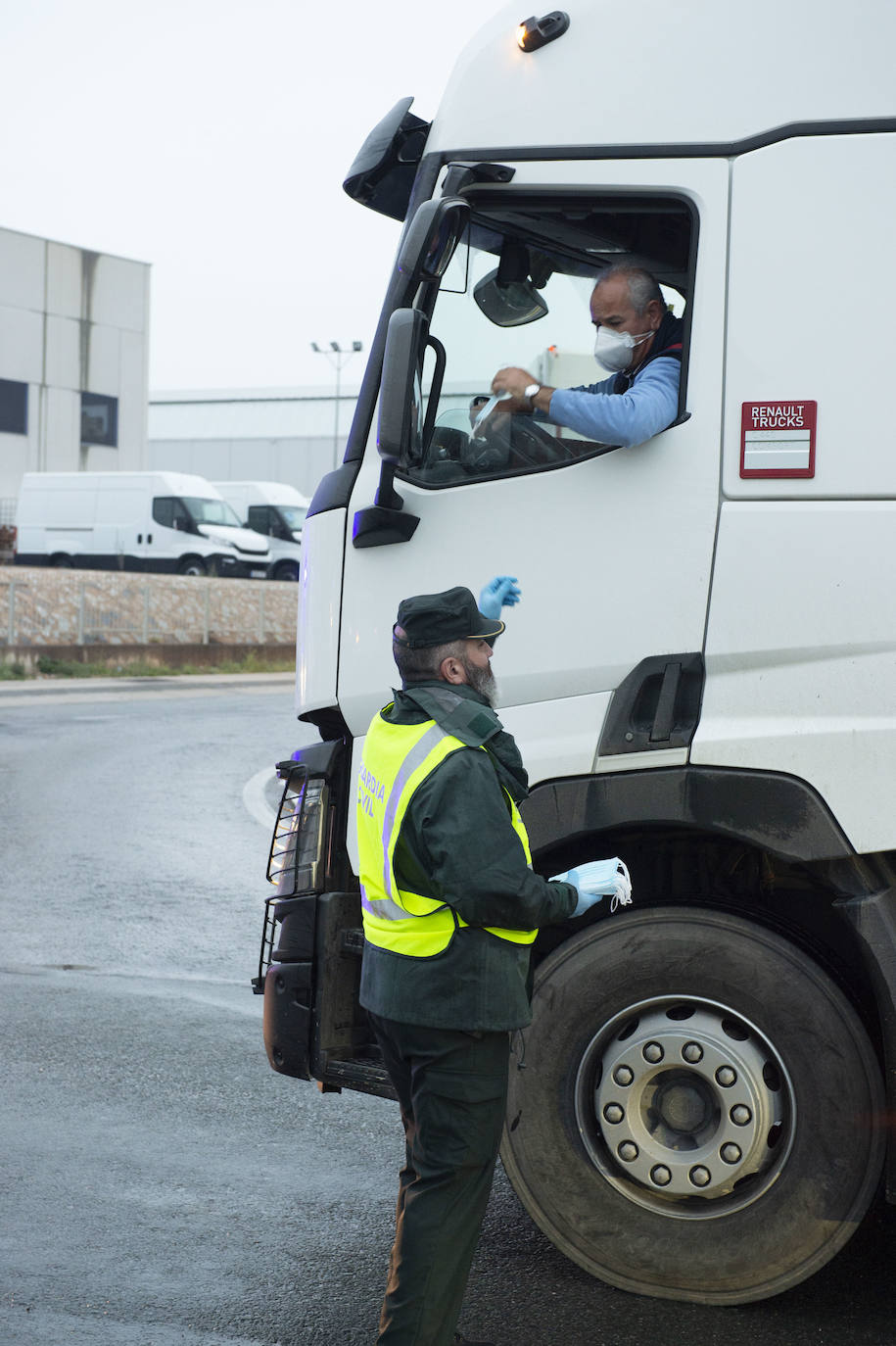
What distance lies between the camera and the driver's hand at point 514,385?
4105 millimetres

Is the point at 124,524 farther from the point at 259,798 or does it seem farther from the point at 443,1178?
the point at 443,1178

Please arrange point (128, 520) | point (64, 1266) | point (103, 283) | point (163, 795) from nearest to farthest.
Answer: point (64, 1266), point (163, 795), point (128, 520), point (103, 283)

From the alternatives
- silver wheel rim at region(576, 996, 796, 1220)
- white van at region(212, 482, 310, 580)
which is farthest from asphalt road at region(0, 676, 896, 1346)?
white van at region(212, 482, 310, 580)

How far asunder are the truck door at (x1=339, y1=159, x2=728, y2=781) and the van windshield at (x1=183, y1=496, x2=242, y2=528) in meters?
34.2

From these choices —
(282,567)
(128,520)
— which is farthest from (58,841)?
(282,567)

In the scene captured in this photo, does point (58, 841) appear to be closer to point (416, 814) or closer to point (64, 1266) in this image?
point (64, 1266)

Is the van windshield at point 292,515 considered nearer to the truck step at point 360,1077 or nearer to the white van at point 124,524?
the white van at point 124,524

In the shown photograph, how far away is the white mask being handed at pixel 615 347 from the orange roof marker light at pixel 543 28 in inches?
29.0

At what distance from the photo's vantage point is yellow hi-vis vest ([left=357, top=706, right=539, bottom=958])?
326 centimetres

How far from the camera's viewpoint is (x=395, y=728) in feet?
11.0

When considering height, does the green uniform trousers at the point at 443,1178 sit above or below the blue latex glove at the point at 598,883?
below

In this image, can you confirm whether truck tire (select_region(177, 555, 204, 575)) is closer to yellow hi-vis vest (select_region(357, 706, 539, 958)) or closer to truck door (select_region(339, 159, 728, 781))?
truck door (select_region(339, 159, 728, 781))

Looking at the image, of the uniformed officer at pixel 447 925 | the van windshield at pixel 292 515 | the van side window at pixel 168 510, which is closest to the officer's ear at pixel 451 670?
the uniformed officer at pixel 447 925

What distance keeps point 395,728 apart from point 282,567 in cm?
3811
